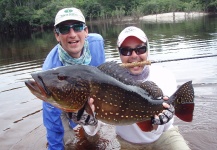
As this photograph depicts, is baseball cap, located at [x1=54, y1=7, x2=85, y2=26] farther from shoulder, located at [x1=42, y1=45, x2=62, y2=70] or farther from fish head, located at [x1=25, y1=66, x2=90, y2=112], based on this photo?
fish head, located at [x1=25, y1=66, x2=90, y2=112]

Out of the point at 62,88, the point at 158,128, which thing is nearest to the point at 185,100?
the point at 158,128

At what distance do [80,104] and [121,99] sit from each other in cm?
52

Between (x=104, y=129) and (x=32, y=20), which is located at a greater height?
(x=32, y=20)

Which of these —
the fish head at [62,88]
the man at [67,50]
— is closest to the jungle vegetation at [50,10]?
the man at [67,50]

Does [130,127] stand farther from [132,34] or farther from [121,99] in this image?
[132,34]

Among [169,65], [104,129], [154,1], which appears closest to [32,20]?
[154,1]

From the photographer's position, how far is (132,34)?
4.23m

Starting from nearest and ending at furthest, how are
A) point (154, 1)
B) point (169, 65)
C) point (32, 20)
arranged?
point (169, 65) < point (32, 20) < point (154, 1)

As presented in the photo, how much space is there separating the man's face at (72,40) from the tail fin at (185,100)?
5.66 ft

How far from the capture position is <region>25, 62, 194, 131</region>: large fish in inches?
118

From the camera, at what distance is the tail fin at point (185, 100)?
3633 millimetres

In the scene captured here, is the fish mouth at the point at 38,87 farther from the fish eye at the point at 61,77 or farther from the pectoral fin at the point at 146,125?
the pectoral fin at the point at 146,125

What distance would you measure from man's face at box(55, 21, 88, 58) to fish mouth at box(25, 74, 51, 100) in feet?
5.39

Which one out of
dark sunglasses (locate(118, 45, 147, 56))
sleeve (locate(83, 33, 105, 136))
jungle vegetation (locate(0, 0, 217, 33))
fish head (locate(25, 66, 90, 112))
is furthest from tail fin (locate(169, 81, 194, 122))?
jungle vegetation (locate(0, 0, 217, 33))
